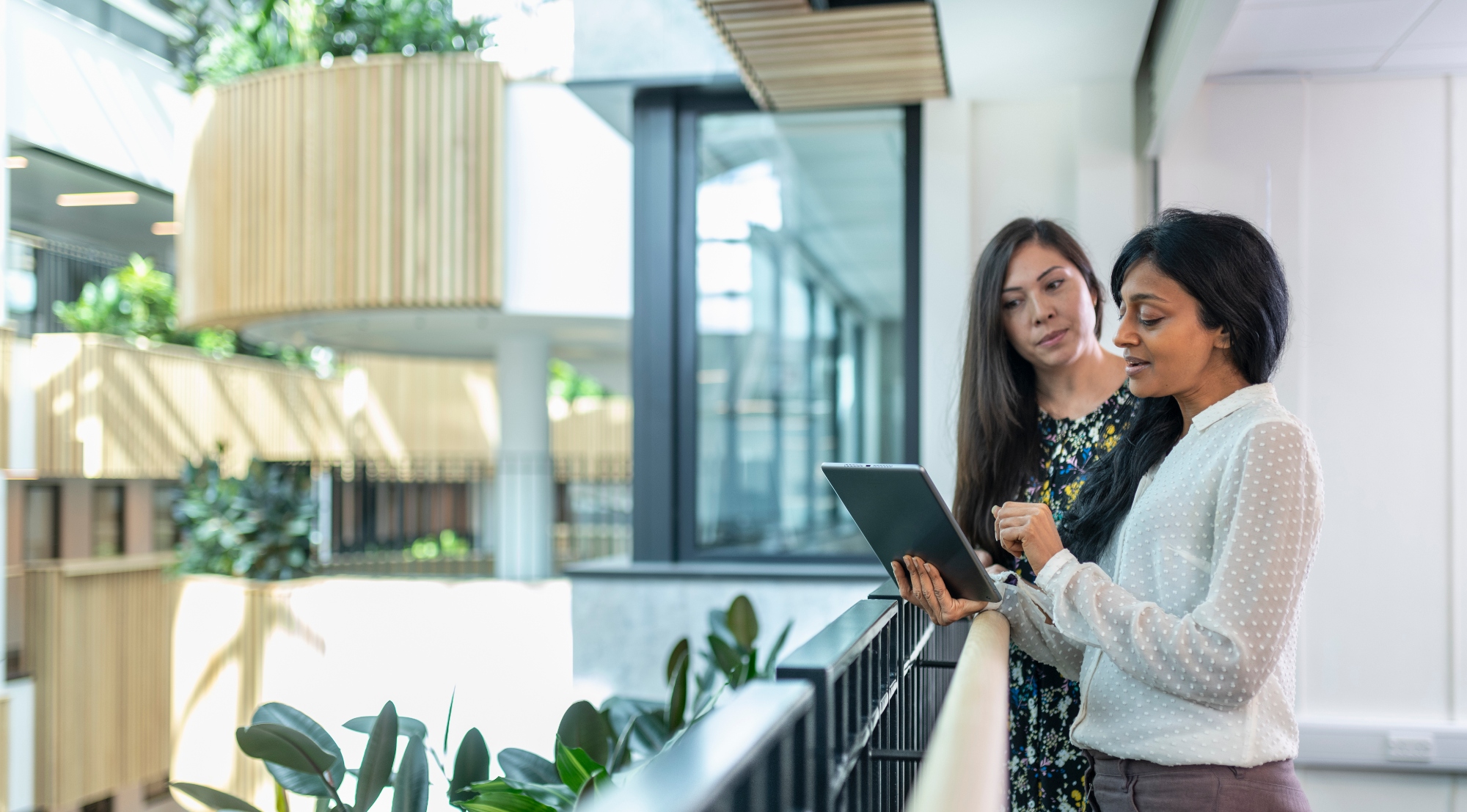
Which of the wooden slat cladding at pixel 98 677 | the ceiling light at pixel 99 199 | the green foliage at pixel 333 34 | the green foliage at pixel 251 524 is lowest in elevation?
the wooden slat cladding at pixel 98 677

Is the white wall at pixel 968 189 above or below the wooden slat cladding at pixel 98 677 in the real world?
above

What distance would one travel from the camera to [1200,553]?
1.53 metres

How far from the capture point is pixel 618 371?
1489 centimetres

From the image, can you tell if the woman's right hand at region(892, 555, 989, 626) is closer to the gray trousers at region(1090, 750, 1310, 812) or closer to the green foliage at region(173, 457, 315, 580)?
the gray trousers at region(1090, 750, 1310, 812)

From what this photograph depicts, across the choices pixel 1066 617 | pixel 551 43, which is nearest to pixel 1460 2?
pixel 1066 617

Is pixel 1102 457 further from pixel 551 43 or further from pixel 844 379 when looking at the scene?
pixel 551 43

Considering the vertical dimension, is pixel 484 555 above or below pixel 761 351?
below

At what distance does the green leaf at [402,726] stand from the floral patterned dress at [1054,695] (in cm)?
141

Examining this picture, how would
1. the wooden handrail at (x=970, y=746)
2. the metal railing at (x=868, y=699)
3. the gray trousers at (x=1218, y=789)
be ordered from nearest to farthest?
1. the wooden handrail at (x=970, y=746)
2. the metal railing at (x=868, y=699)
3. the gray trousers at (x=1218, y=789)

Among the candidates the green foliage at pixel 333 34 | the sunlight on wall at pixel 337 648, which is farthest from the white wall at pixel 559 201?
the sunlight on wall at pixel 337 648

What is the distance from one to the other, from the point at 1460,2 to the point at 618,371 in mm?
12348

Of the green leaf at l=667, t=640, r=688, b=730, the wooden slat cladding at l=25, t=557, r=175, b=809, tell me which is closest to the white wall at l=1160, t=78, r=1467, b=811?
the green leaf at l=667, t=640, r=688, b=730

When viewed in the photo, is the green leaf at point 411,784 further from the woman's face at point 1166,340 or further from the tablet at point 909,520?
the woman's face at point 1166,340

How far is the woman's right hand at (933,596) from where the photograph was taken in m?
1.78
